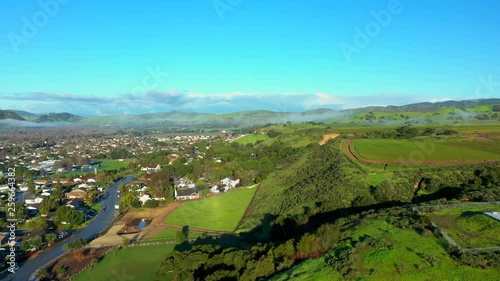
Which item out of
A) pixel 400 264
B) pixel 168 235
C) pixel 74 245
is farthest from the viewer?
pixel 168 235

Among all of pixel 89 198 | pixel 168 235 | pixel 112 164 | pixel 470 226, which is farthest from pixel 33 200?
pixel 470 226

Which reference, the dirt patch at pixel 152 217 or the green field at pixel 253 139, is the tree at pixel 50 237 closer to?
the dirt patch at pixel 152 217

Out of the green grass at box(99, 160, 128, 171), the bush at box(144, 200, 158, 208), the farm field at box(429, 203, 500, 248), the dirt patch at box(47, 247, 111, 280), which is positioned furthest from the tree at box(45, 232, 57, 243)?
the green grass at box(99, 160, 128, 171)

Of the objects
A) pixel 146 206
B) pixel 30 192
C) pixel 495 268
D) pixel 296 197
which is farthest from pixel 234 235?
pixel 30 192

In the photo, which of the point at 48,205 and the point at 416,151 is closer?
the point at 416,151

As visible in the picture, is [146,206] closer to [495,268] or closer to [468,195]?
[468,195]

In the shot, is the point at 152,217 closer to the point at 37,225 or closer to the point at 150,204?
the point at 150,204
